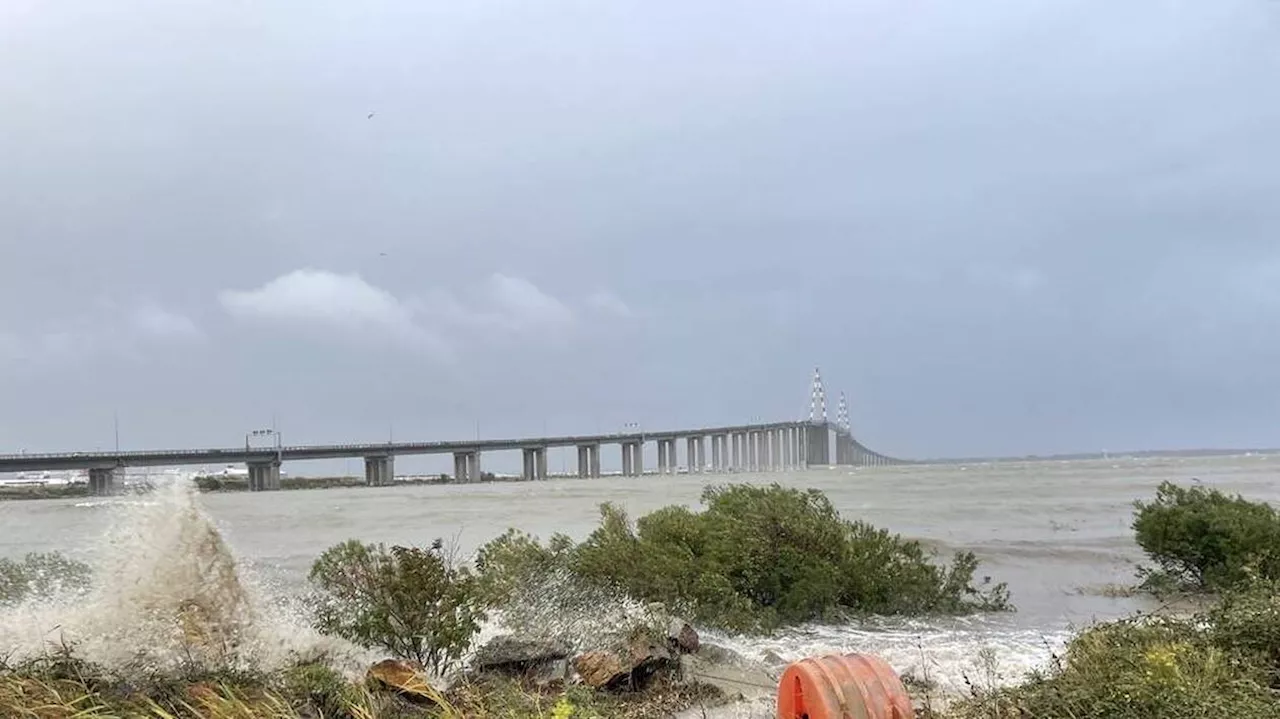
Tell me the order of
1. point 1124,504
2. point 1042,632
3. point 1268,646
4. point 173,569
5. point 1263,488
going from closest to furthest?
point 1268,646 → point 173,569 → point 1042,632 → point 1124,504 → point 1263,488

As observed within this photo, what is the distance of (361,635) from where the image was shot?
9461 millimetres

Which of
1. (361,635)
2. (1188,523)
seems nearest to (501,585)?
(361,635)

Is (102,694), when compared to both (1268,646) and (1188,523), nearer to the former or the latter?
(1268,646)

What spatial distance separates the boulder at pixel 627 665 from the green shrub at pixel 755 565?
2.97 m

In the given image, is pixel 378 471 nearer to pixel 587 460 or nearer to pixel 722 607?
pixel 587 460

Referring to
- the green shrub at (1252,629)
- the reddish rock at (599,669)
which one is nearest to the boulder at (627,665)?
the reddish rock at (599,669)

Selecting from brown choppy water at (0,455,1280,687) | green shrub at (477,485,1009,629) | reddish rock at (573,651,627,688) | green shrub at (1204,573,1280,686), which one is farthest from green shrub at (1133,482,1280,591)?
reddish rock at (573,651,627,688)

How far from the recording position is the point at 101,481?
7994 cm

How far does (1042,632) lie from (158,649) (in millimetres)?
10463

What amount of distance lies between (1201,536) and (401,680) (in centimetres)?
1326

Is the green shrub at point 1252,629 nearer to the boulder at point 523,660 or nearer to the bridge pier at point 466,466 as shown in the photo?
the boulder at point 523,660

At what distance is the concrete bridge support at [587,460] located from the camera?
383 feet

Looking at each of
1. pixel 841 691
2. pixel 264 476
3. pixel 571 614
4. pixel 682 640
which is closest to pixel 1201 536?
pixel 682 640

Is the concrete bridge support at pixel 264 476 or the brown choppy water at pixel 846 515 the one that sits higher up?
the brown choppy water at pixel 846 515
